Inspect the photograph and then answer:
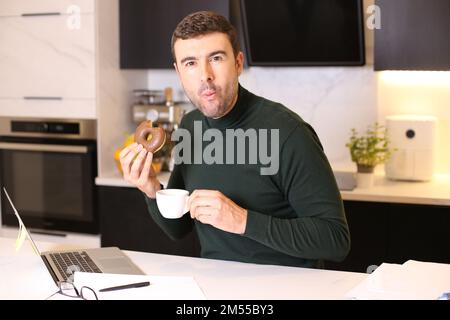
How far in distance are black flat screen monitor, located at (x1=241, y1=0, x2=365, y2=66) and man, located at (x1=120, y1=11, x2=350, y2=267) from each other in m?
1.31

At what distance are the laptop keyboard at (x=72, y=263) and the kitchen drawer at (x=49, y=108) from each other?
1.71 metres

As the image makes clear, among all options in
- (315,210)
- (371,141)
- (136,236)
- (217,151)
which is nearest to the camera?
(315,210)

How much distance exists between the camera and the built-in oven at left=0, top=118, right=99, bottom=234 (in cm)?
359

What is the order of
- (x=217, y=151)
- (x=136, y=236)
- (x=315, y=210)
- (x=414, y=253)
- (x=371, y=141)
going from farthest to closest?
(x=136, y=236) < (x=371, y=141) < (x=414, y=253) < (x=217, y=151) < (x=315, y=210)

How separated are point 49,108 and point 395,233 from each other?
1.92m

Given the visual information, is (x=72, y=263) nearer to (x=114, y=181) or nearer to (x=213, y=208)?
(x=213, y=208)

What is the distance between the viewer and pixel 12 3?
12.0ft

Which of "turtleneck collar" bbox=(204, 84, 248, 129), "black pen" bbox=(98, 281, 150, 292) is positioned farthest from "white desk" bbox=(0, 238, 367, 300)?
"turtleneck collar" bbox=(204, 84, 248, 129)

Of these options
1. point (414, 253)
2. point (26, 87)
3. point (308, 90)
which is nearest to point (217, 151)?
point (414, 253)

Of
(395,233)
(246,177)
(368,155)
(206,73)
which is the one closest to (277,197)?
(246,177)

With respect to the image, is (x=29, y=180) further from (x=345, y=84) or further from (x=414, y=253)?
(x=414, y=253)

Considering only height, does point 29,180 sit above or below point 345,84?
below

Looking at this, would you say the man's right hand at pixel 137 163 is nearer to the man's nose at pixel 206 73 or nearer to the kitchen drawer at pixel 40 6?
the man's nose at pixel 206 73

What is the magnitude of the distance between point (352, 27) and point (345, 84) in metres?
0.38
